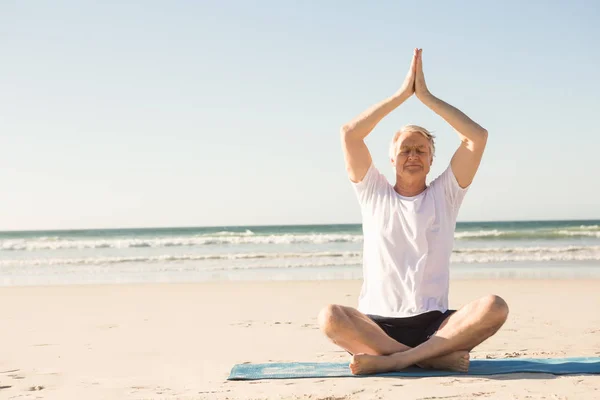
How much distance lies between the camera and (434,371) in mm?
4027

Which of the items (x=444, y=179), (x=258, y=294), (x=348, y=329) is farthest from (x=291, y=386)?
(x=258, y=294)

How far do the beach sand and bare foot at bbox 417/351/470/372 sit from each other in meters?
0.16

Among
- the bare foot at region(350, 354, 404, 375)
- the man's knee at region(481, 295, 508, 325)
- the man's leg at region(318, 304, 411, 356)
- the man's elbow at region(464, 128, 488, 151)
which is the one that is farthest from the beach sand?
the man's elbow at region(464, 128, 488, 151)

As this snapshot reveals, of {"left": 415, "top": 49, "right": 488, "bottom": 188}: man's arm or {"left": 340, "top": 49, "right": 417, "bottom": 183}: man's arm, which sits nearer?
{"left": 415, "top": 49, "right": 488, "bottom": 188}: man's arm

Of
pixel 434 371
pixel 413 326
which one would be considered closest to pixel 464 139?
pixel 413 326

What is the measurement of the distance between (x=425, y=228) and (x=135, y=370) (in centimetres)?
227

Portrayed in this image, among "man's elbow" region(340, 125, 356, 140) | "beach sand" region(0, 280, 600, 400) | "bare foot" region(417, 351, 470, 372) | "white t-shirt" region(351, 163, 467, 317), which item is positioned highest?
"man's elbow" region(340, 125, 356, 140)

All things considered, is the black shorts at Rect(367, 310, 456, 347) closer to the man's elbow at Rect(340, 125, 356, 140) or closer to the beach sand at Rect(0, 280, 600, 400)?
the beach sand at Rect(0, 280, 600, 400)

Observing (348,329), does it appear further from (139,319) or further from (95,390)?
(139,319)

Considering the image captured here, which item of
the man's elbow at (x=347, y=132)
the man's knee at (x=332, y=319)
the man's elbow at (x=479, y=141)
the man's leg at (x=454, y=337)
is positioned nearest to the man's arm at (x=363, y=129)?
the man's elbow at (x=347, y=132)

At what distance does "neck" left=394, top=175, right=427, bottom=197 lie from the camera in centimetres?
405

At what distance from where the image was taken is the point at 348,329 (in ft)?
12.7

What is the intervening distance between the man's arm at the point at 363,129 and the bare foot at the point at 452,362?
1208 millimetres

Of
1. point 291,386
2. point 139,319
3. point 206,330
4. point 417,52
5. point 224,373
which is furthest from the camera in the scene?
point 139,319
